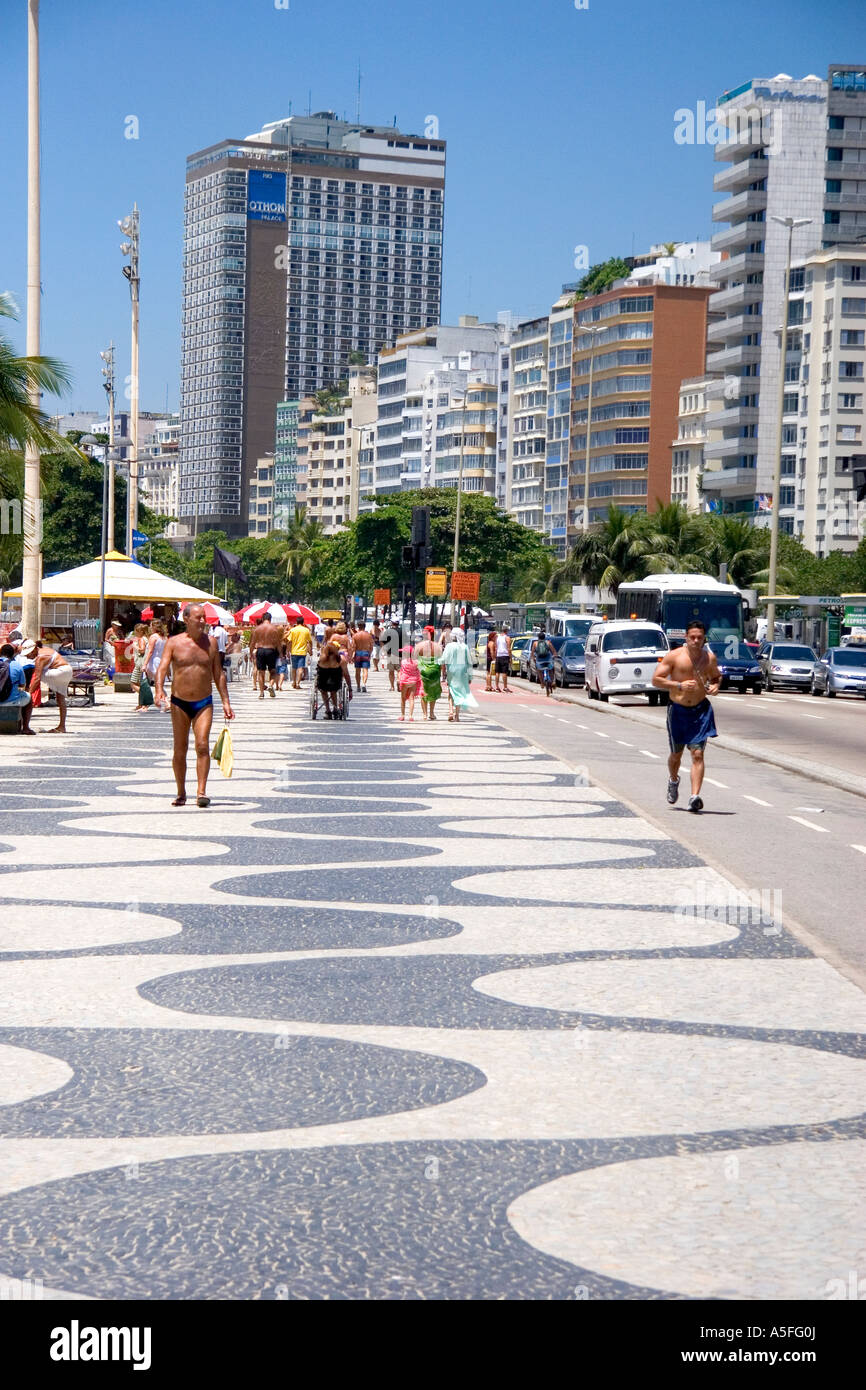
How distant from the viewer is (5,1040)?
729 cm

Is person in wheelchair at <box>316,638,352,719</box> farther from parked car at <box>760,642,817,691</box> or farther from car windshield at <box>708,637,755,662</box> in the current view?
parked car at <box>760,642,817,691</box>

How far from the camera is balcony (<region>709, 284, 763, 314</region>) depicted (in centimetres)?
11656

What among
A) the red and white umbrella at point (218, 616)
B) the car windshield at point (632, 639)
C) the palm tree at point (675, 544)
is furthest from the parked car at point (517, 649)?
the palm tree at point (675, 544)

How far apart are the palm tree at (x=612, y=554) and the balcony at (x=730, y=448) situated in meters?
25.3

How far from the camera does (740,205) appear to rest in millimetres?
117875

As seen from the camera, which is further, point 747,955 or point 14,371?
point 14,371

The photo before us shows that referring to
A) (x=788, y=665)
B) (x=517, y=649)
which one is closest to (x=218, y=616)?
(x=788, y=665)

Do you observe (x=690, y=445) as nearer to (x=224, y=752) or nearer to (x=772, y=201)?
(x=772, y=201)

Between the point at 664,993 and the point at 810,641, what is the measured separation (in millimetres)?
63337

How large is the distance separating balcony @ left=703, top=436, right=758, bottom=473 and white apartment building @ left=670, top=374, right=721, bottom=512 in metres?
8.94

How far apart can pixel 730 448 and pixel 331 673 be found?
8751cm
